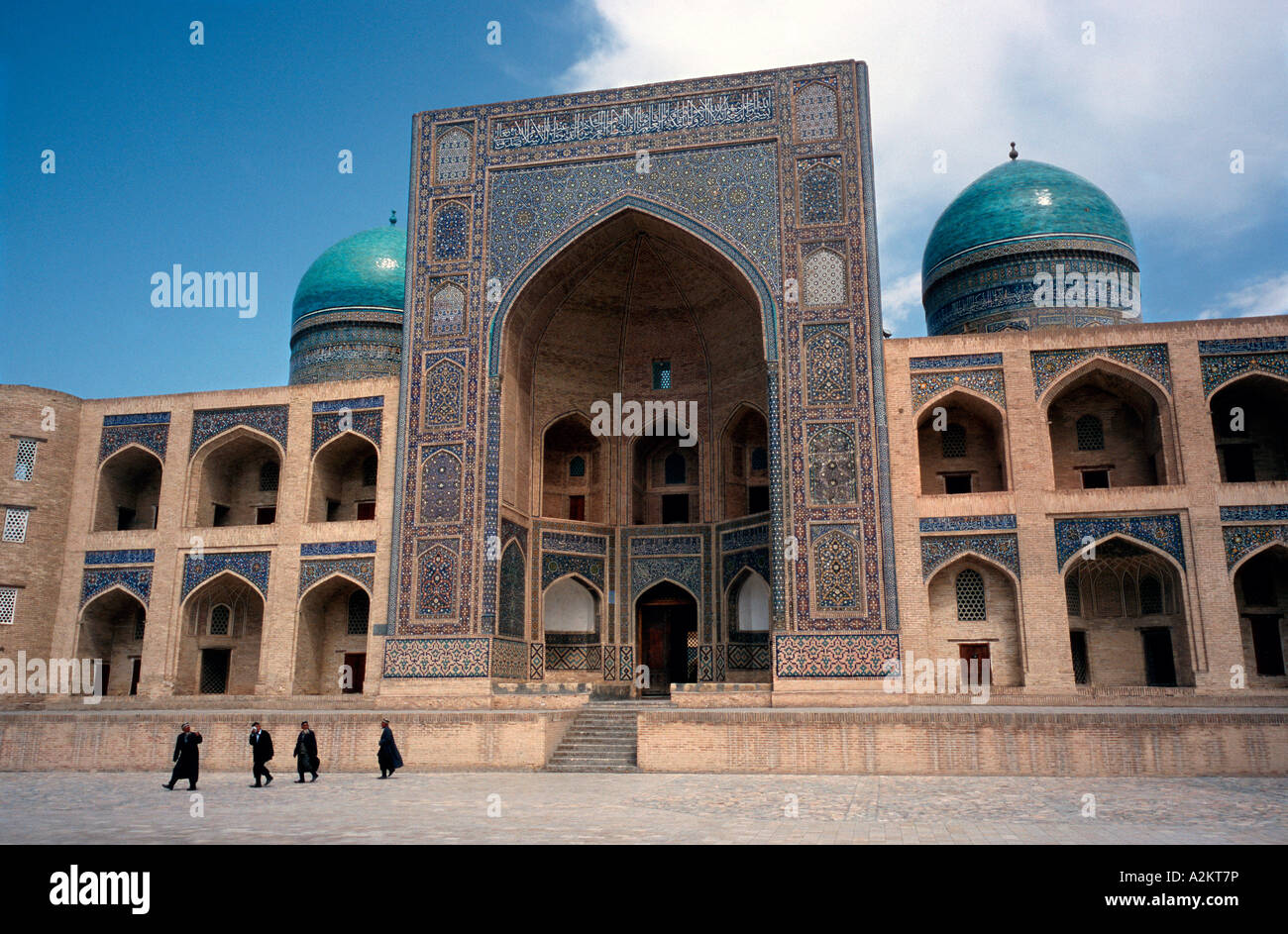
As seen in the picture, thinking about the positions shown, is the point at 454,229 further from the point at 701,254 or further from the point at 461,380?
the point at 701,254

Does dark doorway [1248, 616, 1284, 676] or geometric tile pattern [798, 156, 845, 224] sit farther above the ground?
geometric tile pattern [798, 156, 845, 224]

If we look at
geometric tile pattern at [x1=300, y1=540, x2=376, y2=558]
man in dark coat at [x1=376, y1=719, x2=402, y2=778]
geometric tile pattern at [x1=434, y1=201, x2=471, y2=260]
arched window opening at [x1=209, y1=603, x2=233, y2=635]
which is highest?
geometric tile pattern at [x1=434, y1=201, x2=471, y2=260]

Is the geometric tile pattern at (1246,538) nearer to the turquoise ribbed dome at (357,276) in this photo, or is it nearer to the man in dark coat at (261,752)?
the man in dark coat at (261,752)

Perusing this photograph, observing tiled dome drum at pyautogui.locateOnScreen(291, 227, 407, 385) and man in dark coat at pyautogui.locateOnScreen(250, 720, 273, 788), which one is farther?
tiled dome drum at pyautogui.locateOnScreen(291, 227, 407, 385)

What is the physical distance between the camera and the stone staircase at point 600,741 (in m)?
10.8

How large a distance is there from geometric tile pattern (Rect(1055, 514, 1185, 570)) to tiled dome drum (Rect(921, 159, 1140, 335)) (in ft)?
17.4

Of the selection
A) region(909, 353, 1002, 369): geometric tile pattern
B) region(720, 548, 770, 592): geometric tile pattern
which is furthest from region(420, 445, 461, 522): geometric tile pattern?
region(909, 353, 1002, 369): geometric tile pattern

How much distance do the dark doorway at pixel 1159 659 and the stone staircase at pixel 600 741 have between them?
22.1 feet

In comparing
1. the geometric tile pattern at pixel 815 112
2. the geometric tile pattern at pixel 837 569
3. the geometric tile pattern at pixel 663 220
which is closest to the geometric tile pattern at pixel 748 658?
the geometric tile pattern at pixel 663 220

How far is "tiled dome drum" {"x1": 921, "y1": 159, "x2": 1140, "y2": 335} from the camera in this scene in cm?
1784

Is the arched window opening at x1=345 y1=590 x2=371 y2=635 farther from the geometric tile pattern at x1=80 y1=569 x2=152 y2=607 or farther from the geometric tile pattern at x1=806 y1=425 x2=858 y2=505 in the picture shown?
the geometric tile pattern at x1=806 y1=425 x2=858 y2=505

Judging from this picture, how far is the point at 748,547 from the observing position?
15523 millimetres

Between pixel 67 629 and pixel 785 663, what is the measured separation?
10.9 m

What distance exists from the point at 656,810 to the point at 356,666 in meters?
10.2
